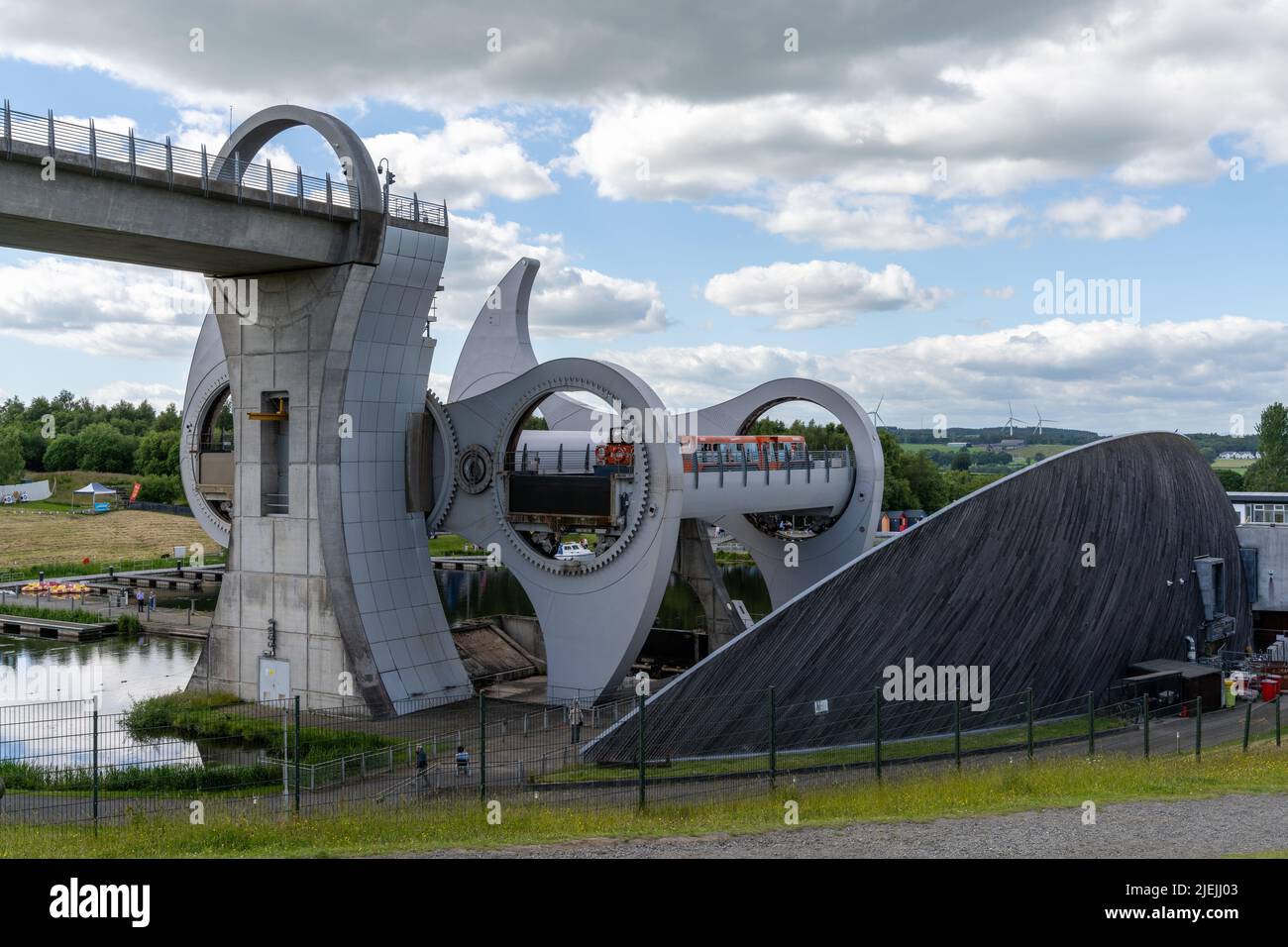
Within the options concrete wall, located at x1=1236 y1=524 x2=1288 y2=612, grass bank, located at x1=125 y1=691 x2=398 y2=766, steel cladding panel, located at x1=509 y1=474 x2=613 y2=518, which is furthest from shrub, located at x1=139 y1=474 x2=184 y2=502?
concrete wall, located at x1=1236 y1=524 x2=1288 y2=612

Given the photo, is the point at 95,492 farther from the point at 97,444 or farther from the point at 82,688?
the point at 82,688

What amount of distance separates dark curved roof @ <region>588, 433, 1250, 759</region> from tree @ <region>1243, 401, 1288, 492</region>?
6072 cm

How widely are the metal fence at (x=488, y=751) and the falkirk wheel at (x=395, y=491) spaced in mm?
1411

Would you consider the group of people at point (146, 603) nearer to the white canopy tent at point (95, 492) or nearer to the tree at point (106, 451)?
the white canopy tent at point (95, 492)

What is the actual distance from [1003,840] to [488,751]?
499 inches

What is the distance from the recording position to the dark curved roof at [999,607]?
21234 millimetres

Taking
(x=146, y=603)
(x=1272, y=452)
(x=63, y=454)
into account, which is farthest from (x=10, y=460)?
(x=1272, y=452)

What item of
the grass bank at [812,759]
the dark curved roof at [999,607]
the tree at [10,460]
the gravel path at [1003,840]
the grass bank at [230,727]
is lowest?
the grass bank at [230,727]

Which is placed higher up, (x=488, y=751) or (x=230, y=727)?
(x=488, y=751)

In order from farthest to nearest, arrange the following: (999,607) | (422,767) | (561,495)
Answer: (561,495), (999,607), (422,767)

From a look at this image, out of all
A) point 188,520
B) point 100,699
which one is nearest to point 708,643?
point 100,699

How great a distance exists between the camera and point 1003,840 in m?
12.7

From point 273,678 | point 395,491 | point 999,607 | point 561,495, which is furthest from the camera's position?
point 395,491

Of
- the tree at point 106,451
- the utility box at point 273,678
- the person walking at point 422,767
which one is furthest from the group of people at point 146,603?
the tree at point 106,451
